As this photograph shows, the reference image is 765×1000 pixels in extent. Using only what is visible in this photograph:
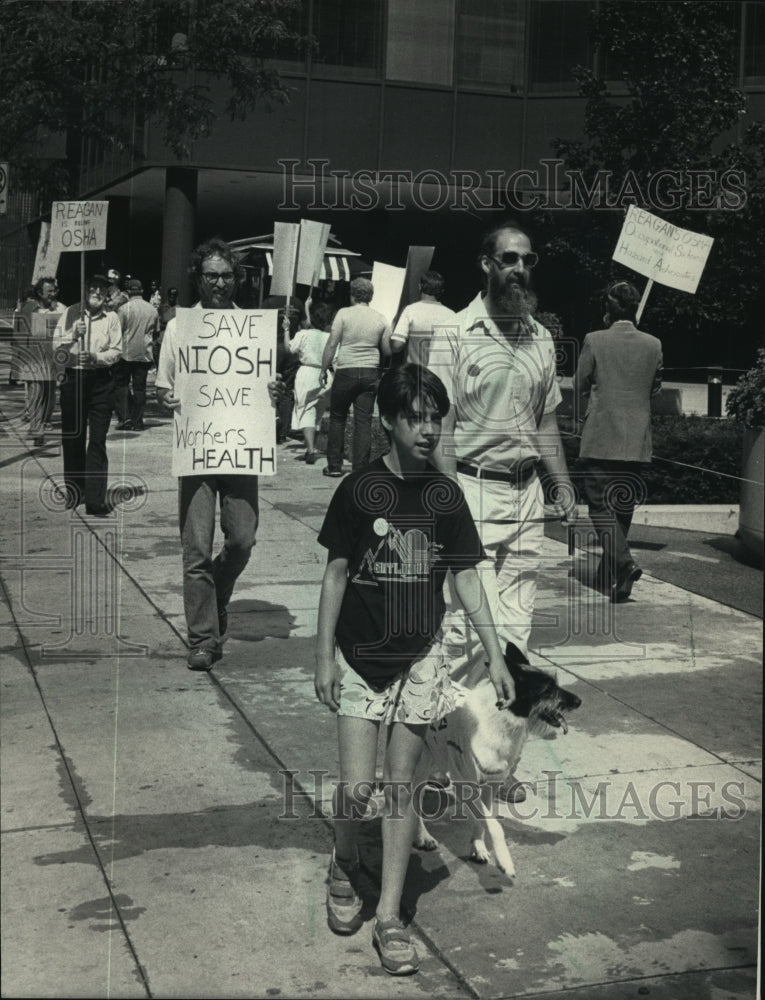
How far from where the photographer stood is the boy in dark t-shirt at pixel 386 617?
12.4 ft

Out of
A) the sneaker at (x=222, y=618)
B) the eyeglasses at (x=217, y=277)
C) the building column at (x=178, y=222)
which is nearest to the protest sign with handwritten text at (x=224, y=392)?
the eyeglasses at (x=217, y=277)

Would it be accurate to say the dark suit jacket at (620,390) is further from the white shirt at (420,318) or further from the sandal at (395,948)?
the sandal at (395,948)

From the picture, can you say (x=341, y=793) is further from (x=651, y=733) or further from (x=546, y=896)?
(x=651, y=733)

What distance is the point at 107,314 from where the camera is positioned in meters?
10.9

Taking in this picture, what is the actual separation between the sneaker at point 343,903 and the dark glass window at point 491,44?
16.2 meters

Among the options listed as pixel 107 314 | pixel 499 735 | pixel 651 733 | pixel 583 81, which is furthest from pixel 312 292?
pixel 499 735

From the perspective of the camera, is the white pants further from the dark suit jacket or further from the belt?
the dark suit jacket

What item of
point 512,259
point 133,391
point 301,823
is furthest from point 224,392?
point 133,391

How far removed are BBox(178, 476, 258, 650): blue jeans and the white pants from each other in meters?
1.72

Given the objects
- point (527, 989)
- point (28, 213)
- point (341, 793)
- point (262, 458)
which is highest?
point (28, 213)

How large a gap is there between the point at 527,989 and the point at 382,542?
4.00 feet

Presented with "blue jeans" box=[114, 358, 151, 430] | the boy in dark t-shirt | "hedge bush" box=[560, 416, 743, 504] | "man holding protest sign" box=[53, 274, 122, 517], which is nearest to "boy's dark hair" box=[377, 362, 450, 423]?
the boy in dark t-shirt

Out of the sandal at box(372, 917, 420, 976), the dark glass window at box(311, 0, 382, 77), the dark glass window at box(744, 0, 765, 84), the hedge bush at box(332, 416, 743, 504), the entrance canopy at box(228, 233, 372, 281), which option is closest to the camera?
the sandal at box(372, 917, 420, 976)

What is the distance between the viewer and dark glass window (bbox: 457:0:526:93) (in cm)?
1909
